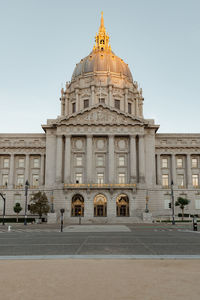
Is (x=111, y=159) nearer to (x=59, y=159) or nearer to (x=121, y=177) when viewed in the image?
(x=121, y=177)

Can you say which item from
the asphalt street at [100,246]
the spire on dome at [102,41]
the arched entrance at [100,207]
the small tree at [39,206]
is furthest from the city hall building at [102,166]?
the spire on dome at [102,41]

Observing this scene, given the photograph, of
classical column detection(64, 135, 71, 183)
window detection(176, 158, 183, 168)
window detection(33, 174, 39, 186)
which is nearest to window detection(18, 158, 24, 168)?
window detection(33, 174, 39, 186)

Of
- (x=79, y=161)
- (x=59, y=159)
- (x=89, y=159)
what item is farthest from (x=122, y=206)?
(x=59, y=159)

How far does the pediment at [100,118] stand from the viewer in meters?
70.4

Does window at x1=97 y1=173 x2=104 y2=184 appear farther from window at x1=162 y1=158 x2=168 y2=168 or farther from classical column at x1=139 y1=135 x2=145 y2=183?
window at x1=162 y1=158 x2=168 y2=168

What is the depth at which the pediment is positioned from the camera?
231 ft

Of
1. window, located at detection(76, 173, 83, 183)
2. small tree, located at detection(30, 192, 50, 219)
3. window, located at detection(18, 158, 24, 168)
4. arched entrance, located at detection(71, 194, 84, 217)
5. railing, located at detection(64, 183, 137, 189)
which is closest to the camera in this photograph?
small tree, located at detection(30, 192, 50, 219)

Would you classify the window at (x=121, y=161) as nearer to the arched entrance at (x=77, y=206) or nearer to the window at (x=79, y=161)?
the window at (x=79, y=161)

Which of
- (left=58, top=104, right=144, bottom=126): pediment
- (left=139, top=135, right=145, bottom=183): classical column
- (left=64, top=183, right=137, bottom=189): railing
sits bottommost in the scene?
(left=64, top=183, right=137, bottom=189): railing

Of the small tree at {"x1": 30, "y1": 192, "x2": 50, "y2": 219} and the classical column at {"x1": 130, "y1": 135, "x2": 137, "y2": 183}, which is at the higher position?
the classical column at {"x1": 130, "y1": 135, "x2": 137, "y2": 183}

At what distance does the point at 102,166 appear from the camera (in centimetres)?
7081
